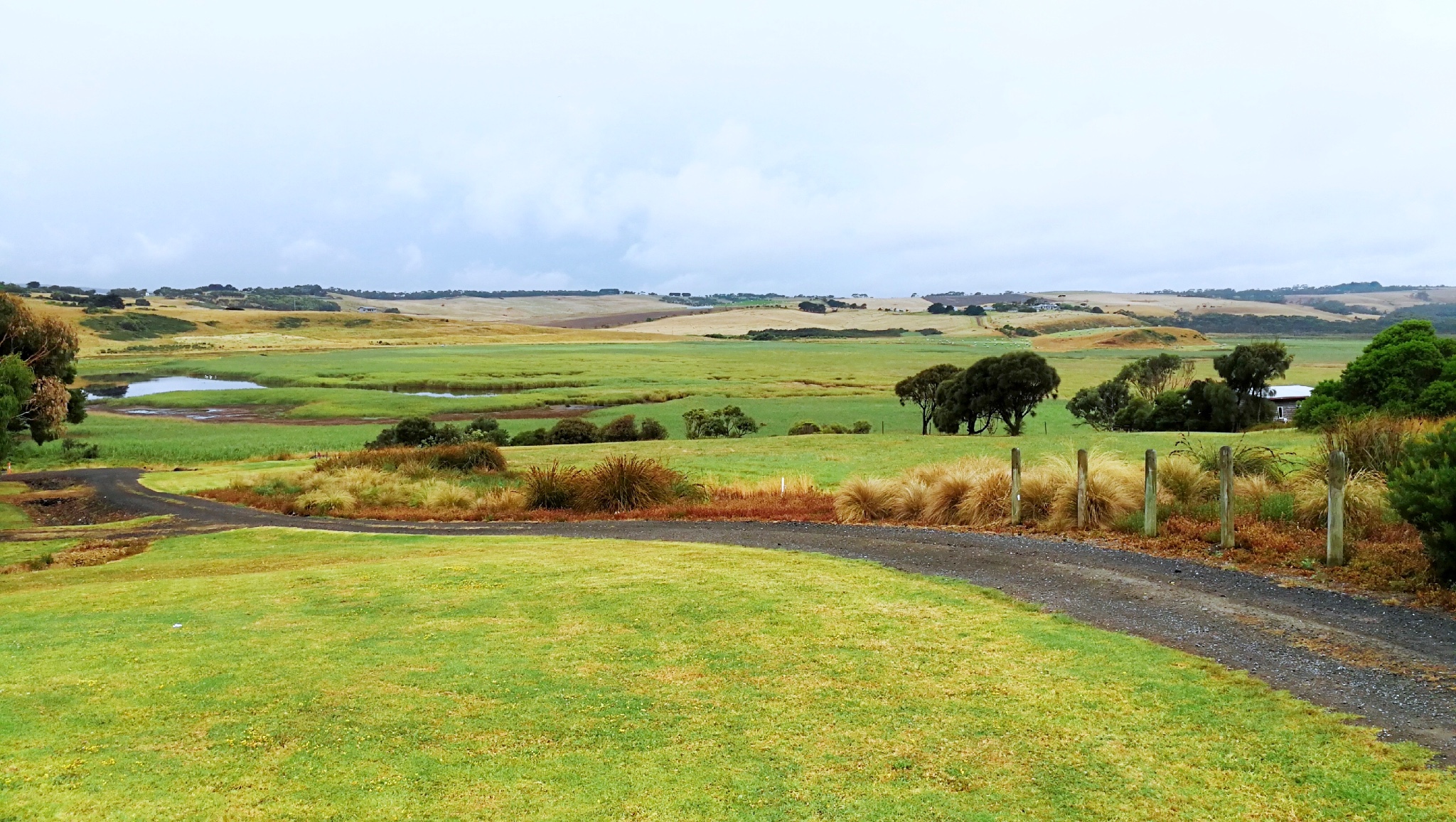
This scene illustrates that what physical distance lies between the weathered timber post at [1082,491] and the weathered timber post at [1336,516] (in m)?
4.49

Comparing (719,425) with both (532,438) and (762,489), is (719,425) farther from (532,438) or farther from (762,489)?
(762,489)

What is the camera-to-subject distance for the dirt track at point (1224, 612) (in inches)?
324

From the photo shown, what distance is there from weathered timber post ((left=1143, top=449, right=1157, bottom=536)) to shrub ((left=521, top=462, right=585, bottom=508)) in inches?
547

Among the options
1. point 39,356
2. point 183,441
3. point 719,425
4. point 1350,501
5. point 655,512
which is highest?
point 39,356

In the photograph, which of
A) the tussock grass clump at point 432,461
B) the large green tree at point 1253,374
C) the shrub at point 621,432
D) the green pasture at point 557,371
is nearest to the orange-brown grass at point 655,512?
the tussock grass clump at point 432,461

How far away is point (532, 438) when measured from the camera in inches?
2168

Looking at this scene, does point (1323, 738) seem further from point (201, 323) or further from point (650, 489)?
point (201, 323)

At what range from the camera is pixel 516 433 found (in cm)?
5981

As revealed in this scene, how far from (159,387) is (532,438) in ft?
199

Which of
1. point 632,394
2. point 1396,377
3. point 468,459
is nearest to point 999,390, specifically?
point 1396,377

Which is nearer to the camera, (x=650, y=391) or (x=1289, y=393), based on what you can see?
(x=1289, y=393)

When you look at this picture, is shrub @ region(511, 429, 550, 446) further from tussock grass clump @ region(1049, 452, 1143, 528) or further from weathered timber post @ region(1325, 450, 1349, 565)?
weathered timber post @ region(1325, 450, 1349, 565)

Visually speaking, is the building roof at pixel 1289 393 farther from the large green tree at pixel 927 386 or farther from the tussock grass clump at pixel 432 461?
the tussock grass clump at pixel 432 461

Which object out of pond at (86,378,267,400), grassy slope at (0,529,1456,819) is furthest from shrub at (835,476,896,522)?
pond at (86,378,267,400)
